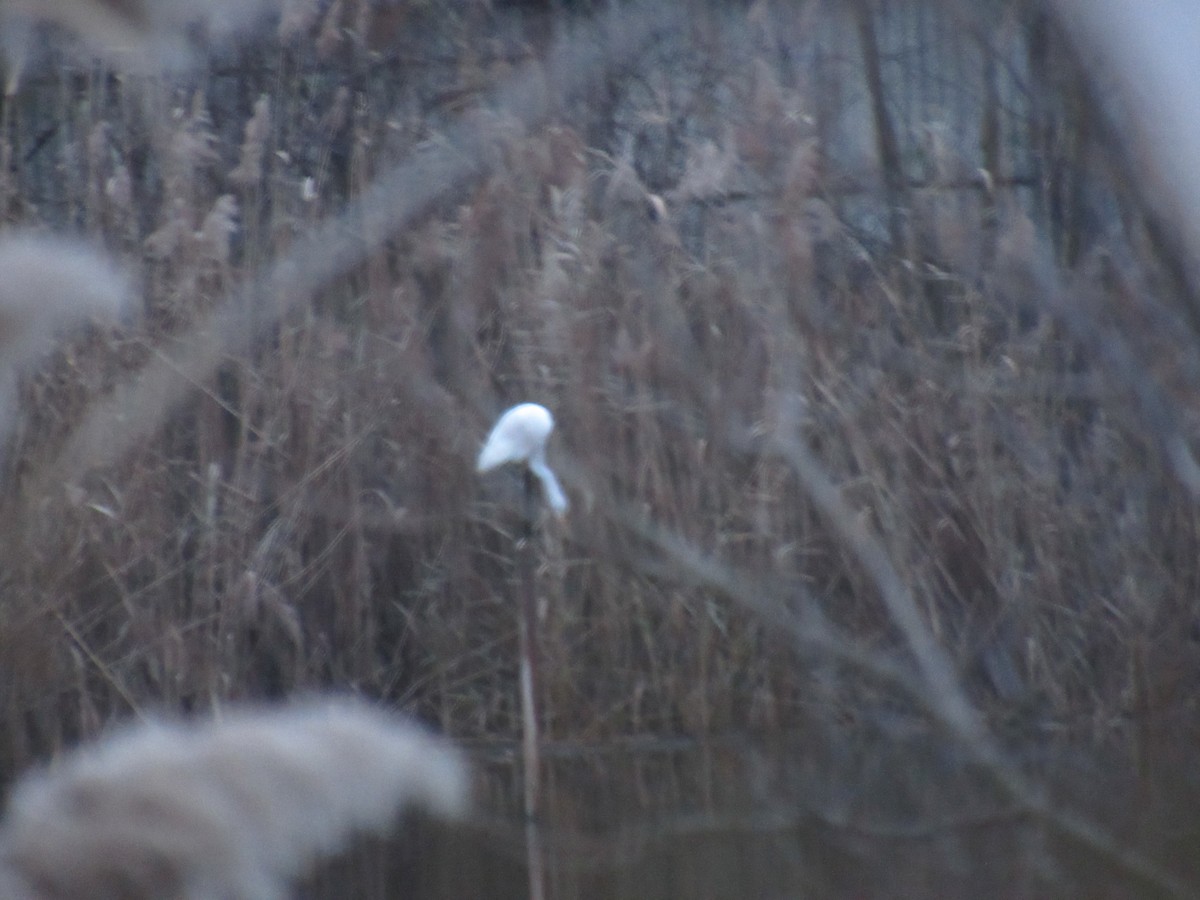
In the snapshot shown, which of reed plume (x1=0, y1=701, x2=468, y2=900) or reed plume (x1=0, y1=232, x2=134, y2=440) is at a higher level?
reed plume (x1=0, y1=232, x2=134, y2=440)

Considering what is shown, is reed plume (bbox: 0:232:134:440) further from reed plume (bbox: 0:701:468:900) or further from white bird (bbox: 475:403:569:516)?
white bird (bbox: 475:403:569:516)

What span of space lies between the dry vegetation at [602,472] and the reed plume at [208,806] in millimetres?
2384

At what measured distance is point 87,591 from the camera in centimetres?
383

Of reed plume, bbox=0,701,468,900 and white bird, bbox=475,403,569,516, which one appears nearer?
reed plume, bbox=0,701,468,900

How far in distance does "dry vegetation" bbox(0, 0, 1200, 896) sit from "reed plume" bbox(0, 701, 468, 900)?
2.38 metres

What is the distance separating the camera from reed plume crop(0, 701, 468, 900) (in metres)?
0.94

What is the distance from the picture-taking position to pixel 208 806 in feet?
3.13

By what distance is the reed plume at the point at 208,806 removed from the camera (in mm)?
940

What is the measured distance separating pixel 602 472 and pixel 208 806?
9.76 ft

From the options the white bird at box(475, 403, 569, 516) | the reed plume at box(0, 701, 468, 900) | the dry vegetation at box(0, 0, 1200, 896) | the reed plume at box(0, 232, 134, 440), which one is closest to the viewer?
the reed plume at box(0, 701, 468, 900)

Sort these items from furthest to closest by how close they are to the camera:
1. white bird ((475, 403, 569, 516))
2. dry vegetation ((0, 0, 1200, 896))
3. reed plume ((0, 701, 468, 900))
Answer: dry vegetation ((0, 0, 1200, 896)) < white bird ((475, 403, 569, 516)) < reed plume ((0, 701, 468, 900))

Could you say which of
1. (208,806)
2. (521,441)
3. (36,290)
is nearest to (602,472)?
(521,441)

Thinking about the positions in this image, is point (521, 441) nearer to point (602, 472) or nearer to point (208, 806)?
point (602, 472)

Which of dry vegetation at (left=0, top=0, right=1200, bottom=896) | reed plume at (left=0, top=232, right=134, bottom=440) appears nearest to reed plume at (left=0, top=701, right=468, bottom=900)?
reed plume at (left=0, top=232, right=134, bottom=440)
